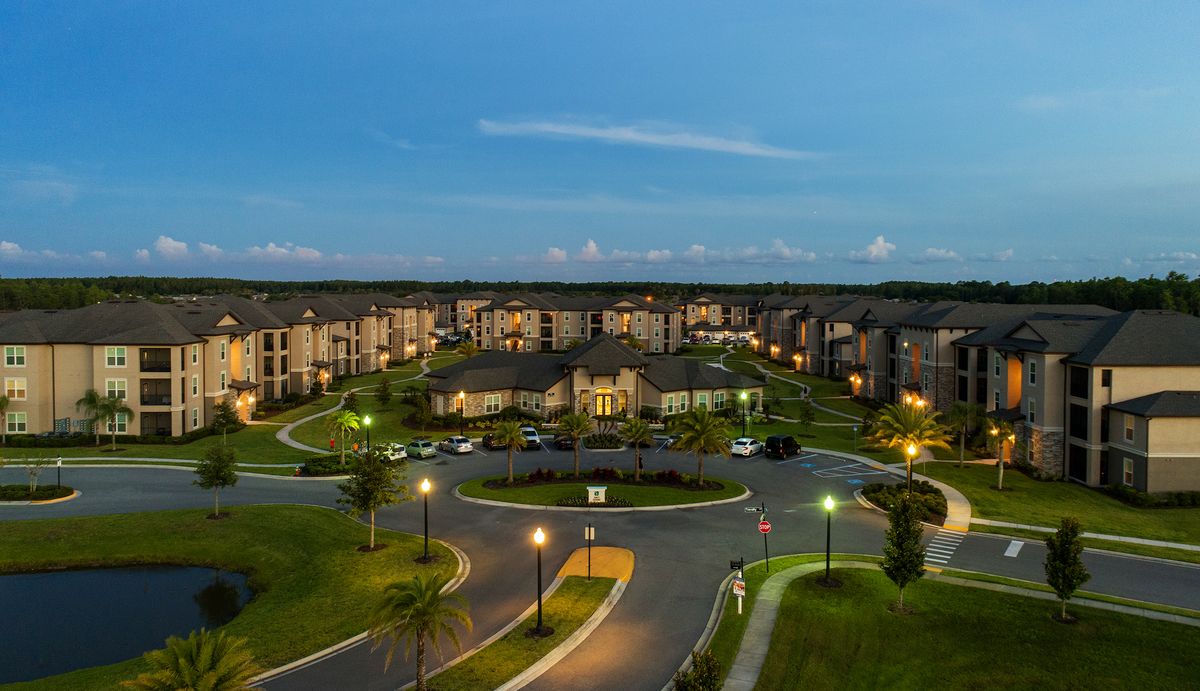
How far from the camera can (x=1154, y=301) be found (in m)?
97.4

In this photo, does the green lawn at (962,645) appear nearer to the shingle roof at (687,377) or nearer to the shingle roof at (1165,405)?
the shingle roof at (1165,405)

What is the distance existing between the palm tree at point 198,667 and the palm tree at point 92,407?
156 ft

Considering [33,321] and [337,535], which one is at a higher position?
[33,321]

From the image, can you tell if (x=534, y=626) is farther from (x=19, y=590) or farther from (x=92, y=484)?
(x=92, y=484)

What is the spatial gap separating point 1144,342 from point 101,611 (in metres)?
58.8

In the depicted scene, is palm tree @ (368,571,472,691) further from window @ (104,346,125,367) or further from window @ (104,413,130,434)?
window @ (104,346,125,367)

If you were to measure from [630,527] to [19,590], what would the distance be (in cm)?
2605

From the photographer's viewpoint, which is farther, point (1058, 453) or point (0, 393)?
point (0, 393)

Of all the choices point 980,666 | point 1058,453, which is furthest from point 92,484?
point 1058,453

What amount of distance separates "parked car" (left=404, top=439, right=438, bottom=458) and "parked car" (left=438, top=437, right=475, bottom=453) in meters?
1.12

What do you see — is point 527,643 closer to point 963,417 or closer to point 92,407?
point 963,417

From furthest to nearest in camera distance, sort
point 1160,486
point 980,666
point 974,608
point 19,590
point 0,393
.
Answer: point 0,393 < point 1160,486 < point 19,590 < point 974,608 < point 980,666

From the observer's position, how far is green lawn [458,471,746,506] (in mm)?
37156

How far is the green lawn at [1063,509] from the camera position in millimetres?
32875
